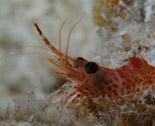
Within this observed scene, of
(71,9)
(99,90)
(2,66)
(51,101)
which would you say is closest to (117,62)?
(99,90)

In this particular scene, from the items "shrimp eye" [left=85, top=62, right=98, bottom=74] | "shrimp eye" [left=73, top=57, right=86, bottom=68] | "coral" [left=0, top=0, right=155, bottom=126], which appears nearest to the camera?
"coral" [left=0, top=0, right=155, bottom=126]

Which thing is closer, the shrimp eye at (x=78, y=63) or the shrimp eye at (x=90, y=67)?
the shrimp eye at (x=90, y=67)

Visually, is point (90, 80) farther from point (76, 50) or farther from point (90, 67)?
point (76, 50)

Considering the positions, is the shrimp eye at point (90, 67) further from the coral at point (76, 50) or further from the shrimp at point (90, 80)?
the coral at point (76, 50)

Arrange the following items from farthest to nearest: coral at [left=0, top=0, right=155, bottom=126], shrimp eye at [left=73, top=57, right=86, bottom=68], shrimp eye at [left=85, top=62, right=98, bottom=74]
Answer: shrimp eye at [left=73, top=57, right=86, bottom=68], shrimp eye at [left=85, top=62, right=98, bottom=74], coral at [left=0, top=0, right=155, bottom=126]

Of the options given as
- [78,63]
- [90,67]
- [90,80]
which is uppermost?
[78,63]

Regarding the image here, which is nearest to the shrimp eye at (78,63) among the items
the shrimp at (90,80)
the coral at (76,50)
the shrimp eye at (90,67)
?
the shrimp at (90,80)

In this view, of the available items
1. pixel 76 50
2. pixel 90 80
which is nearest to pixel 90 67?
pixel 90 80

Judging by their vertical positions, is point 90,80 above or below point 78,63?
below

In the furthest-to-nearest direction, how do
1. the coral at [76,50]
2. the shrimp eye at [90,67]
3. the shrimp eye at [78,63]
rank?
the shrimp eye at [78,63] < the shrimp eye at [90,67] < the coral at [76,50]

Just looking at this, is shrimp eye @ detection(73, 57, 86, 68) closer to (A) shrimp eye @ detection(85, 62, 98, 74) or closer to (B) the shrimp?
(B) the shrimp

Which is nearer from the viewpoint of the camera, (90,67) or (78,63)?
(90,67)

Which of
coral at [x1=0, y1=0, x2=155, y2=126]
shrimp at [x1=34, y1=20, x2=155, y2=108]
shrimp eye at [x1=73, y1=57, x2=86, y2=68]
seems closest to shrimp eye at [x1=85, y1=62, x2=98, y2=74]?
shrimp at [x1=34, y1=20, x2=155, y2=108]

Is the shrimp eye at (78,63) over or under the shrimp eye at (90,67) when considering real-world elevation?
over
